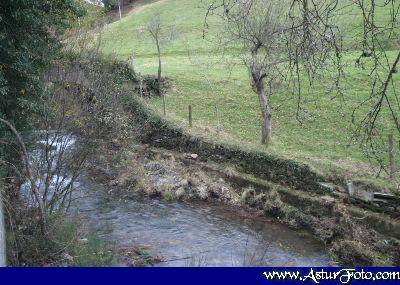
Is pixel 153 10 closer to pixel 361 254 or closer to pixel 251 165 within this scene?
pixel 251 165

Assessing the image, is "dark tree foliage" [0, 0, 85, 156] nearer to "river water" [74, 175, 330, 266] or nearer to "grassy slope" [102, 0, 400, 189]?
"river water" [74, 175, 330, 266]

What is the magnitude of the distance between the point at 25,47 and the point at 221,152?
334 inches

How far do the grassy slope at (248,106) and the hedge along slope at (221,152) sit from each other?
58 cm

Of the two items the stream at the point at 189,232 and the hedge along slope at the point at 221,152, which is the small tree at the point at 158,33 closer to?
the hedge along slope at the point at 221,152

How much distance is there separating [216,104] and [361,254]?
44.5 feet

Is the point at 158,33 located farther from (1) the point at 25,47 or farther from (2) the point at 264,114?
(1) the point at 25,47

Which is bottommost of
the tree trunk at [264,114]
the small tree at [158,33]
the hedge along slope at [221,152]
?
the hedge along slope at [221,152]

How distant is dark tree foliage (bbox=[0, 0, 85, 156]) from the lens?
12.8 m

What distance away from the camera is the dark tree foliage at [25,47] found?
1281 cm

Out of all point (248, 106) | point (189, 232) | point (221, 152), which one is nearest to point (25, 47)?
point (189, 232)

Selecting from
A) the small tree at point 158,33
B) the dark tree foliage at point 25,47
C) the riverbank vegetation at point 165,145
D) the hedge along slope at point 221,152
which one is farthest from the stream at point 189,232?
the small tree at point 158,33

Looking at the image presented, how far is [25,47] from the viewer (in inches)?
523

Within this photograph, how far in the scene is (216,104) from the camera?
2464 centimetres

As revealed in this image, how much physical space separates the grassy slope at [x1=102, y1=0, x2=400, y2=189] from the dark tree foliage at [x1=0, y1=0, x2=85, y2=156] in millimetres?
7301
